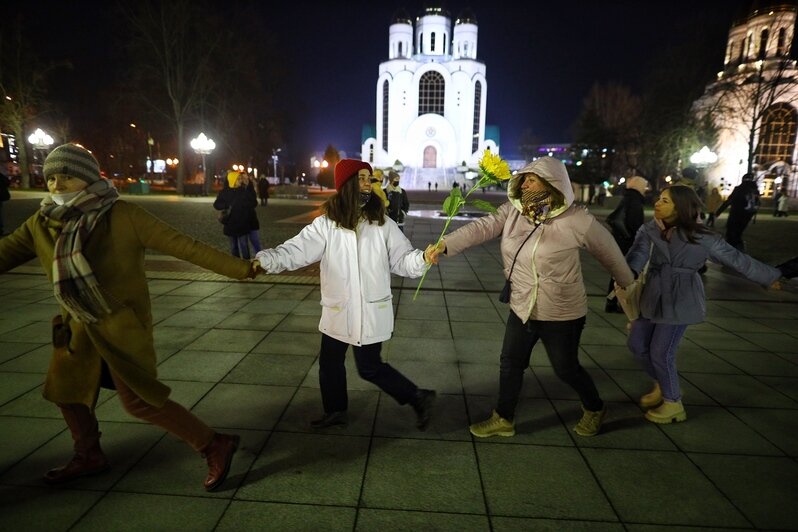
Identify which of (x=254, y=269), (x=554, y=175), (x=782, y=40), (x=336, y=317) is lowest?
(x=336, y=317)

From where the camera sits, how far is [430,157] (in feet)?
253

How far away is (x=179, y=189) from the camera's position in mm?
33531

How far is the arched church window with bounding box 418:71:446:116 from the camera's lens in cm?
7750

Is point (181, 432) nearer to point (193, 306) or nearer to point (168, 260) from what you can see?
point (193, 306)

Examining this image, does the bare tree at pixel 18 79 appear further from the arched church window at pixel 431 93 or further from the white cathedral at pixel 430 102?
the arched church window at pixel 431 93

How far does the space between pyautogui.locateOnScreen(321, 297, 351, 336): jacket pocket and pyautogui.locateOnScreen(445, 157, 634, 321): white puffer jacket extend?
2.67ft

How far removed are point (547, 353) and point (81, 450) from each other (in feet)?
9.53

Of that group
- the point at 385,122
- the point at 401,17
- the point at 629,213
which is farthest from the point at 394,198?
the point at 401,17

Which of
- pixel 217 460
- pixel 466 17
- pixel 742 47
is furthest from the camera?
pixel 466 17

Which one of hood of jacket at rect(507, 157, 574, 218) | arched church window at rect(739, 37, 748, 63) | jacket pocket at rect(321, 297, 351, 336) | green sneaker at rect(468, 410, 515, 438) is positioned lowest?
green sneaker at rect(468, 410, 515, 438)

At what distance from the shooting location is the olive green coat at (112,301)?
2.45m

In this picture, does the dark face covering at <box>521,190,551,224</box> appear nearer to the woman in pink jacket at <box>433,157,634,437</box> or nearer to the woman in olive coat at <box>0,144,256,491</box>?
the woman in pink jacket at <box>433,157,634,437</box>

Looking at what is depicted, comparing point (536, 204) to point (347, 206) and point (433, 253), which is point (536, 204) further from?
point (347, 206)

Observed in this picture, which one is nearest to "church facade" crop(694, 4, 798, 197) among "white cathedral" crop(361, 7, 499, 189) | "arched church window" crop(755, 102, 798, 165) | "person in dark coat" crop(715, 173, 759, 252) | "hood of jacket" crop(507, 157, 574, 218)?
"arched church window" crop(755, 102, 798, 165)
